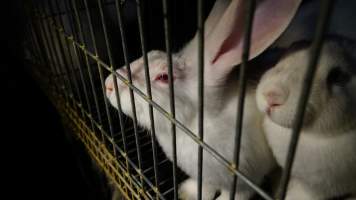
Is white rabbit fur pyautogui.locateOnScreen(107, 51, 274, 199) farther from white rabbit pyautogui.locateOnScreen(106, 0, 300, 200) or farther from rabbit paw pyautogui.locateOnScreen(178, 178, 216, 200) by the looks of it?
rabbit paw pyautogui.locateOnScreen(178, 178, 216, 200)

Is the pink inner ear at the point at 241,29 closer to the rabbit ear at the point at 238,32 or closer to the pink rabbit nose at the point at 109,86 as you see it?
the rabbit ear at the point at 238,32

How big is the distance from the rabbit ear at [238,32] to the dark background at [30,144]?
891 millimetres

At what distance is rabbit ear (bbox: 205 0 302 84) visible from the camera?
0.54 m

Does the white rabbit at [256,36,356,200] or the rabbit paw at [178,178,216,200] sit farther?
the rabbit paw at [178,178,216,200]

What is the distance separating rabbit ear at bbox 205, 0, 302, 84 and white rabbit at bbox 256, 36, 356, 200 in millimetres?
60

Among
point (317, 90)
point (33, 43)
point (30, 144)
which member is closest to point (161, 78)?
point (317, 90)

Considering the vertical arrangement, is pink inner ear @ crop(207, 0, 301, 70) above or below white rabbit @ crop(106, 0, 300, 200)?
above

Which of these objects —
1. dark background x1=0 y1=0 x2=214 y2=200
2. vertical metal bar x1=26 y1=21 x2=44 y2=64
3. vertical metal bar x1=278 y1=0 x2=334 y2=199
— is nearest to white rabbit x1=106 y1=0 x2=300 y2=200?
vertical metal bar x1=278 y1=0 x2=334 y2=199

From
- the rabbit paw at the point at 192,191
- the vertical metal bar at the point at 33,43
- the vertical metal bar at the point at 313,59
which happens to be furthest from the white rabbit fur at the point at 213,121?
the vertical metal bar at the point at 33,43

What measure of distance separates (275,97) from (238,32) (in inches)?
5.7

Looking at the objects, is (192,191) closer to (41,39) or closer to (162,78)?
(162,78)

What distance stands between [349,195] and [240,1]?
18.4 inches

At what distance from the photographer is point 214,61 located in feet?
2.26

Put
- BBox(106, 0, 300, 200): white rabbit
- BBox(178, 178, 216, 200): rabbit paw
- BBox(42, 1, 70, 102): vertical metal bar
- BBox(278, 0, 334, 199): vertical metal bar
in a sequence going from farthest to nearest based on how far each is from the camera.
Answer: BBox(42, 1, 70, 102): vertical metal bar → BBox(178, 178, 216, 200): rabbit paw → BBox(106, 0, 300, 200): white rabbit → BBox(278, 0, 334, 199): vertical metal bar
